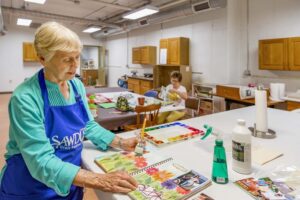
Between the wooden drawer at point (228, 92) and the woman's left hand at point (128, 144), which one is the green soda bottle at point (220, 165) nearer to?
the woman's left hand at point (128, 144)

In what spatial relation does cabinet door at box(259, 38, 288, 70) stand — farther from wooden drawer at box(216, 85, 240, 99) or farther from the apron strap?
the apron strap

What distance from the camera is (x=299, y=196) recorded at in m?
0.84

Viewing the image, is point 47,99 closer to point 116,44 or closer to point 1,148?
point 1,148

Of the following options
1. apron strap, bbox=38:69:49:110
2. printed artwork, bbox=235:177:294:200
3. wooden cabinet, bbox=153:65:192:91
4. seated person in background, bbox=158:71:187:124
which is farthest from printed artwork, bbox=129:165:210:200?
wooden cabinet, bbox=153:65:192:91

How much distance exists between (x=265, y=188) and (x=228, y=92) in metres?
3.97

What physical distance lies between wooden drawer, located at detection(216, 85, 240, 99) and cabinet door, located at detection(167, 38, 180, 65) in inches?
75.4

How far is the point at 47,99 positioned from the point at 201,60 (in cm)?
571

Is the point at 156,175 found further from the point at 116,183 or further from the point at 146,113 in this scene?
the point at 146,113

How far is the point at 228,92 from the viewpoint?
4.63 meters

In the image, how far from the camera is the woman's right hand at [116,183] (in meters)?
0.85

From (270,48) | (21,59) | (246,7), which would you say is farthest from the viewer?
(21,59)

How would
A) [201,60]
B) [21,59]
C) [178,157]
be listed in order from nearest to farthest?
[178,157] < [201,60] < [21,59]

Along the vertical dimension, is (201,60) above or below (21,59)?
below

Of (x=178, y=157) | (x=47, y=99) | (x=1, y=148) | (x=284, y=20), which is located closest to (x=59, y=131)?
(x=47, y=99)
